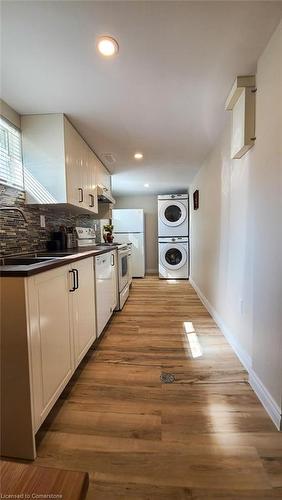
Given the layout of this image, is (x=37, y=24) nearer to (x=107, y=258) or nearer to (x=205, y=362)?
(x=107, y=258)

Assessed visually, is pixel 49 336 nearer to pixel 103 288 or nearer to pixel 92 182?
pixel 103 288

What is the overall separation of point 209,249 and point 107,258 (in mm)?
1431

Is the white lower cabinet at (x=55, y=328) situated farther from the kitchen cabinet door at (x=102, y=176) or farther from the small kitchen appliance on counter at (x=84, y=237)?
the kitchen cabinet door at (x=102, y=176)

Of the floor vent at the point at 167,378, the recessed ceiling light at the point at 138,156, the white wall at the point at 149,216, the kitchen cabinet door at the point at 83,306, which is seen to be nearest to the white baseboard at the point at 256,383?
the floor vent at the point at 167,378

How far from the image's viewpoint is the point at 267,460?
1.06m

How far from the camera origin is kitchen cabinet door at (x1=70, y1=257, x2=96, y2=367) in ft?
5.25

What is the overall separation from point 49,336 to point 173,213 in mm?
4552

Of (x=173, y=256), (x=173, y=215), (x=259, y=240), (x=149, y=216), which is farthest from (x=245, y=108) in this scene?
(x=149, y=216)

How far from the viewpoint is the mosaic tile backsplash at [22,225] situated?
1.78 m

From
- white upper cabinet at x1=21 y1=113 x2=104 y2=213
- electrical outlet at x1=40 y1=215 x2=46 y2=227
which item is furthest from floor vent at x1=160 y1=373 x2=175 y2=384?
electrical outlet at x1=40 y1=215 x2=46 y2=227

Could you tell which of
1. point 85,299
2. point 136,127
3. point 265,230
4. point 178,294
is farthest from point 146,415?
point 178,294

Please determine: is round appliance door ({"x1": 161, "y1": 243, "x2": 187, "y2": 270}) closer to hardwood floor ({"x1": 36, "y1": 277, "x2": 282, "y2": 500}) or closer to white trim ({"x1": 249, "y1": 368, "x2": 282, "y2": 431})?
hardwood floor ({"x1": 36, "y1": 277, "x2": 282, "y2": 500})

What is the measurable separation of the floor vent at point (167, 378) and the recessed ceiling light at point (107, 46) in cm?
213

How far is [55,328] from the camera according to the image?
51.1 inches
